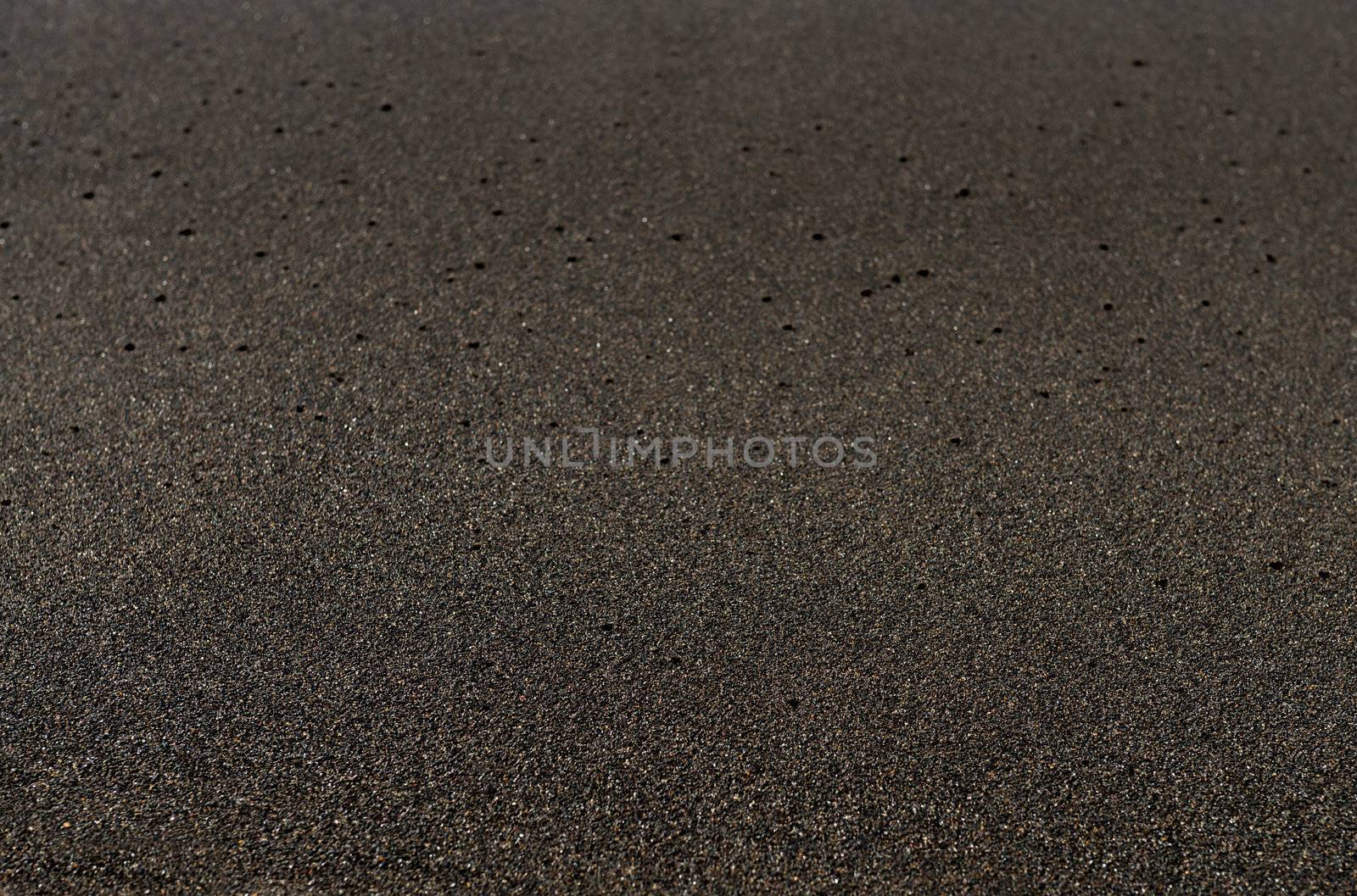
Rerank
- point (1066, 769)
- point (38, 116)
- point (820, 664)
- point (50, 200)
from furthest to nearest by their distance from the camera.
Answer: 1. point (38, 116)
2. point (50, 200)
3. point (820, 664)
4. point (1066, 769)

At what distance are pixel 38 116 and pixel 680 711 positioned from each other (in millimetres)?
2590

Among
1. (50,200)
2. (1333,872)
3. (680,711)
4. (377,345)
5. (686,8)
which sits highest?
(686,8)

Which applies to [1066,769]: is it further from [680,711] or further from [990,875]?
[680,711]

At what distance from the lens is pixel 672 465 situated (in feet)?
8.32

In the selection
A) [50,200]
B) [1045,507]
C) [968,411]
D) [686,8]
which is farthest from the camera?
[686,8]

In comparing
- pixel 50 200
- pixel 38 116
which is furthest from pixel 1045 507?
pixel 38 116

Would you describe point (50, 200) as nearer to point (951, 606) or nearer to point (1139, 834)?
point (951, 606)

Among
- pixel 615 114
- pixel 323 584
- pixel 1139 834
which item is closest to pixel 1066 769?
pixel 1139 834

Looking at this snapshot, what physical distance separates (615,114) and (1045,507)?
1.70 m

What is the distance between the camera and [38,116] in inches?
135

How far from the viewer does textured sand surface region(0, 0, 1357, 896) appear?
6.56 feet

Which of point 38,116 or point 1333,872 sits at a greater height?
point 38,116

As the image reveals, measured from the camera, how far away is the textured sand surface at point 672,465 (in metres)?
2.00

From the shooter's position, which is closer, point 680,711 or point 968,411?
point 680,711
